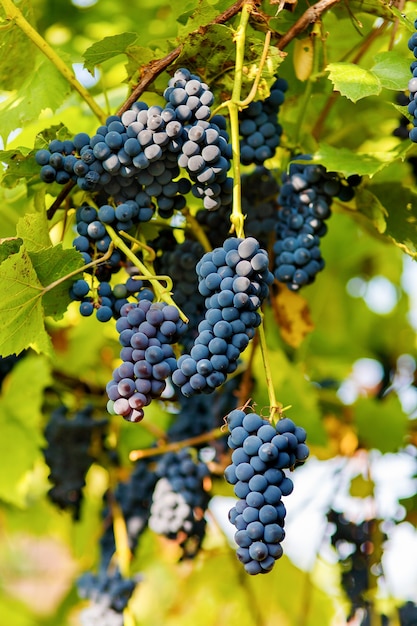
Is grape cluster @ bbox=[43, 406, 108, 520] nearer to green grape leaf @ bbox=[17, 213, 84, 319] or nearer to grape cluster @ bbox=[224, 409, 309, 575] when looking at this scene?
green grape leaf @ bbox=[17, 213, 84, 319]

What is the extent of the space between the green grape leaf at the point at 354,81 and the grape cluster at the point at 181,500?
94 cm

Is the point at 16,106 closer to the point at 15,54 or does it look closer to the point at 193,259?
the point at 15,54

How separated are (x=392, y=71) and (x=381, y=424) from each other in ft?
3.90

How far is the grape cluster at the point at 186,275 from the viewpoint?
4.43 ft

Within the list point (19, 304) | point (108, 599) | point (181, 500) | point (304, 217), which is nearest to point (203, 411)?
point (181, 500)

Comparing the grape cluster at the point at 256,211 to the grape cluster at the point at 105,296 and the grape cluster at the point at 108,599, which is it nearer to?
the grape cluster at the point at 105,296

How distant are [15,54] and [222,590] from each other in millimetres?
1800

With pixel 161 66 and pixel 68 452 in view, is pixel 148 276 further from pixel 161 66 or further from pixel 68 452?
pixel 68 452

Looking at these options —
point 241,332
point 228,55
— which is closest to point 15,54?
point 228,55

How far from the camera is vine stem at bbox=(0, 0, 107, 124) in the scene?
4.22 ft

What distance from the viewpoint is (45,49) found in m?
1.31

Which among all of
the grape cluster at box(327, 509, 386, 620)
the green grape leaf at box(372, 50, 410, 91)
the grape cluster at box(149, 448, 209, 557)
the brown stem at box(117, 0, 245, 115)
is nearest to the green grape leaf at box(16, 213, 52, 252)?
the brown stem at box(117, 0, 245, 115)

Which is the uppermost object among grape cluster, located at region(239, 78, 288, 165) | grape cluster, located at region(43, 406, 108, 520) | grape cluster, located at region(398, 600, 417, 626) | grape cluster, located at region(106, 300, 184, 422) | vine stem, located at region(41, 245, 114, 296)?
vine stem, located at region(41, 245, 114, 296)

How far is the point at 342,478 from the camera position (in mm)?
2131
